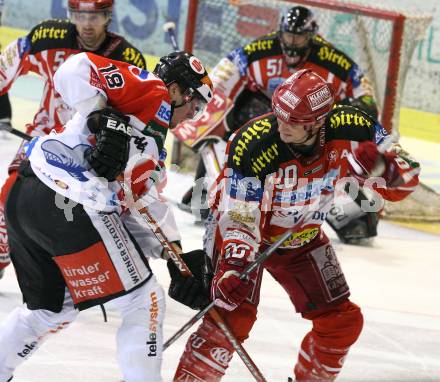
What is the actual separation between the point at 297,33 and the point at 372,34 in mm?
1279

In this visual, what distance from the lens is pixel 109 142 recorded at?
9.45 feet

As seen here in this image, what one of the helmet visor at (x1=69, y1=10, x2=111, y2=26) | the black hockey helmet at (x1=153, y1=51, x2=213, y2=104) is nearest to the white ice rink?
the black hockey helmet at (x1=153, y1=51, x2=213, y2=104)

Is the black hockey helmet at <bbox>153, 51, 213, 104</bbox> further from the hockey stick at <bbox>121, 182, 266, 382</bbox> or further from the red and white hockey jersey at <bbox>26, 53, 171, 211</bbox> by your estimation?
the hockey stick at <bbox>121, 182, 266, 382</bbox>

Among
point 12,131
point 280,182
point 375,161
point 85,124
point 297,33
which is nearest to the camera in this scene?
point 85,124

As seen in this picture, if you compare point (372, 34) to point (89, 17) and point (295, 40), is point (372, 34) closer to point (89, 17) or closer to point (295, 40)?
point (295, 40)

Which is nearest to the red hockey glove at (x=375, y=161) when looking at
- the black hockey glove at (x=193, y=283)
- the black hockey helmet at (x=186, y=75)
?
the black hockey helmet at (x=186, y=75)

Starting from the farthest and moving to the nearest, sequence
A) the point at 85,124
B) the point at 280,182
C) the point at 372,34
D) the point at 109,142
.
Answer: the point at 372,34 < the point at 280,182 < the point at 85,124 < the point at 109,142

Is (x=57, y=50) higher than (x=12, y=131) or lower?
higher

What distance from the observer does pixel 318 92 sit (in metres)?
3.25

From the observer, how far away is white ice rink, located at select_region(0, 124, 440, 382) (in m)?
3.80

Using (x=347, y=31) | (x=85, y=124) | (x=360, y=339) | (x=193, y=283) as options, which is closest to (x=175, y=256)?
(x=193, y=283)

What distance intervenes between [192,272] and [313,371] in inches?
22.1

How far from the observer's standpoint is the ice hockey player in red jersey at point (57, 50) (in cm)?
442

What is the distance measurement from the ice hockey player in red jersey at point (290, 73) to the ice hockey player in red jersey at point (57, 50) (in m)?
1.25
